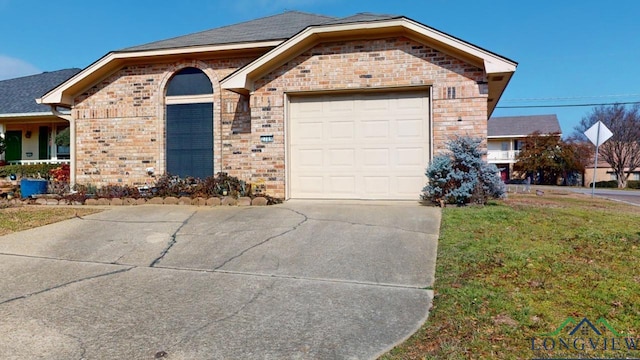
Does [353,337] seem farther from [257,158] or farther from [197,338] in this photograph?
[257,158]

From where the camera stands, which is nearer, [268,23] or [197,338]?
[197,338]

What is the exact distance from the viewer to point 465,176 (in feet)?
28.3

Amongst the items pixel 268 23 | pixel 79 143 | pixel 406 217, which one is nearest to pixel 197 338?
pixel 406 217

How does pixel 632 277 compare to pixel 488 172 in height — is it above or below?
below

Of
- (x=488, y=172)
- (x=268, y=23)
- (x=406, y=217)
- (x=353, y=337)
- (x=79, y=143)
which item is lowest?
(x=353, y=337)

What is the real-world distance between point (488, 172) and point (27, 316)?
7994mm

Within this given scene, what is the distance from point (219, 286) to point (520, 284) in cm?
324

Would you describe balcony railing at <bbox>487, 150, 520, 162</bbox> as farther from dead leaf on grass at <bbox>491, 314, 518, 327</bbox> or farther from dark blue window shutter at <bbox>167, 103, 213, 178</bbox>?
dead leaf on grass at <bbox>491, 314, 518, 327</bbox>

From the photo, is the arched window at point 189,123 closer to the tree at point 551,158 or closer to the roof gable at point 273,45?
the roof gable at point 273,45

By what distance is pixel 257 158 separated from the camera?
10203 millimetres

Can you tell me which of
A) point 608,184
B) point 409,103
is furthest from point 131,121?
point 608,184

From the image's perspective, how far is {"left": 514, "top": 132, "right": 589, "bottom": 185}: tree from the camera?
115 ft

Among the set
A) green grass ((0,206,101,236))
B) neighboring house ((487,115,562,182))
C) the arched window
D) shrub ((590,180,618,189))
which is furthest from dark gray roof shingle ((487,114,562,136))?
green grass ((0,206,101,236))

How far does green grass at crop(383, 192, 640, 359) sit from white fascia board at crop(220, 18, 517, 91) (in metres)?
3.44
